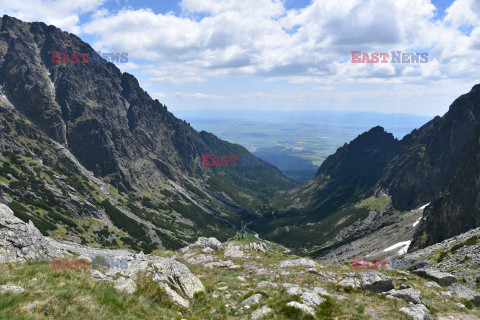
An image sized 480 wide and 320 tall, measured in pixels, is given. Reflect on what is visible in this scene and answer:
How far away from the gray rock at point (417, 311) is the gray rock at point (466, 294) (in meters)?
11.4

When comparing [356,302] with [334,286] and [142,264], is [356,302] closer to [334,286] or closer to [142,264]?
[334,286]

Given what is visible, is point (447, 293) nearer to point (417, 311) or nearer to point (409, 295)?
point (409, 295)

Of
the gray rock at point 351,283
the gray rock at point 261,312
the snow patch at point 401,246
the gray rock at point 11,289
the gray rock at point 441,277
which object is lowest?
the snow patch at point 401,246

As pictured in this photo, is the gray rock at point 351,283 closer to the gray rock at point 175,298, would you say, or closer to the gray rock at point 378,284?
the gray rock at point 378,284

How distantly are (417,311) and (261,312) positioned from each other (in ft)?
39.3

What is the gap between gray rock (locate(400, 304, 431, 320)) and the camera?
18.6 metres

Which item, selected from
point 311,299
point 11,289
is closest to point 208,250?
point 311,299

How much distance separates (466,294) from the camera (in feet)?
89.8

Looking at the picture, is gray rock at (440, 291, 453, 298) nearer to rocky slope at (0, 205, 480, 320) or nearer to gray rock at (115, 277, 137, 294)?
rocky slope at (0, 205, 480, 320)

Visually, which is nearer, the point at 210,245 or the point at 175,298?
the point at 175,298

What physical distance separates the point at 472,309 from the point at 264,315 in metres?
21.0

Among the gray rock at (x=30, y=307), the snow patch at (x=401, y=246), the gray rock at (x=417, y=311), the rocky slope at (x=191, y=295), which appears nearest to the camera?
the gray rock at (x=30, y=307)

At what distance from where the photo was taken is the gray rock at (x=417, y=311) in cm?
1864

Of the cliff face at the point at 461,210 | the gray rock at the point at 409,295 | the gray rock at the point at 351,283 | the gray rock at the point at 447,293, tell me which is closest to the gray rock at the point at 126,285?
the gray rock at the point at 351,283
